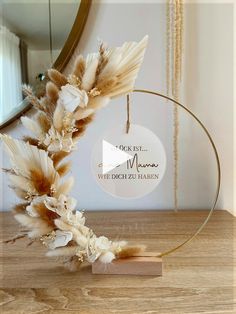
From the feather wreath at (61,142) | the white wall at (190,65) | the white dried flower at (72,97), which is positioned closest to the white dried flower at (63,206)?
the feather wreath at (61,142)

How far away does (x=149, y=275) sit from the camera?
0.54 metres

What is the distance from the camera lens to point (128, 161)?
56 centimetres

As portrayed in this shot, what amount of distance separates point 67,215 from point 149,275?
18 centimetres

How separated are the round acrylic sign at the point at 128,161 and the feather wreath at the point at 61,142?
6 centimetres

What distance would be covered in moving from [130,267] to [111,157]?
20 cm

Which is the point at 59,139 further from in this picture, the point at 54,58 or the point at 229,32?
the point at 229,32

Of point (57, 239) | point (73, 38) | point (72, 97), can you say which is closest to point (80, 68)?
point (72, 97)

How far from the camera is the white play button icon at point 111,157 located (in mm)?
562

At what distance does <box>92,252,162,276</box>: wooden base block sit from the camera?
537mm

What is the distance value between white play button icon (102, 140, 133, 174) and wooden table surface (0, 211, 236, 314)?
122mm

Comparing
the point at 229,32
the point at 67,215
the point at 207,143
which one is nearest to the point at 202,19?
the point at 229,32

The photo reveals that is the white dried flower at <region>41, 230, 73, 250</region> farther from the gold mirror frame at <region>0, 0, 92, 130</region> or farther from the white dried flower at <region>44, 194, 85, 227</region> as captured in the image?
the gold mirror frame at <region>0, 0, 92, 130</region>

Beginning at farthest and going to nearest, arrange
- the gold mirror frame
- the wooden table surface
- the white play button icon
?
1. the gold mirror frame
2. the white play button icon
3. the wooden table surface

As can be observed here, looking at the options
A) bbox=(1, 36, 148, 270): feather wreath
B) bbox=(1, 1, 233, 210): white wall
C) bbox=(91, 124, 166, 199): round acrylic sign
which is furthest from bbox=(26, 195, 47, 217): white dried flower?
bbox=(1, 1, 233, 210): white wall
